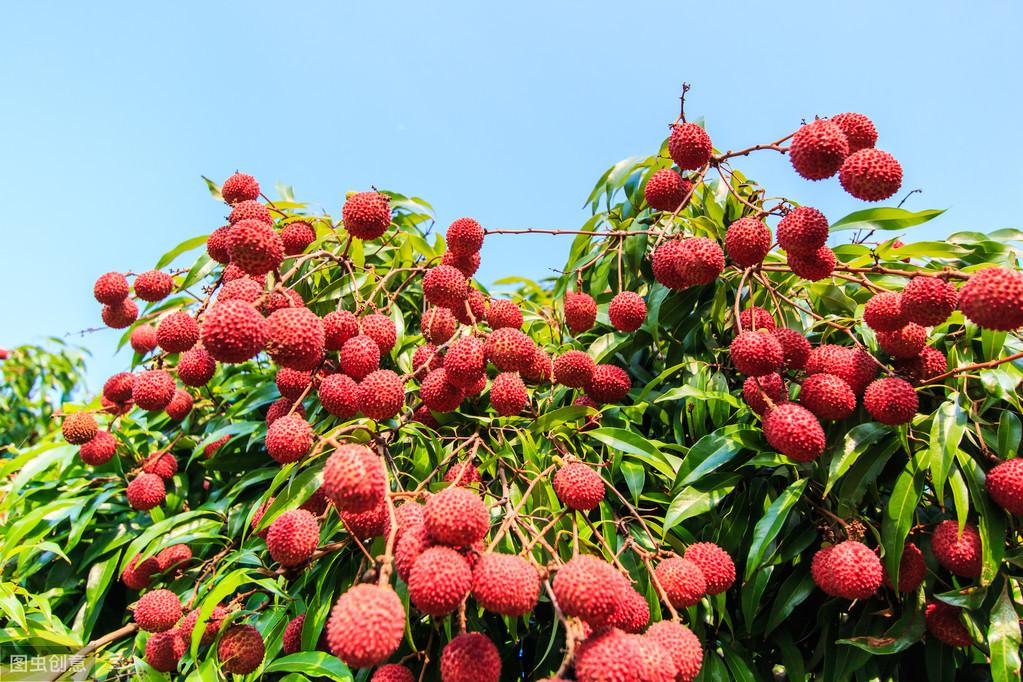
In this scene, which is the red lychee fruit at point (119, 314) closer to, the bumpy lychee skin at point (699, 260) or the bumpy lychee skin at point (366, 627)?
the bumpy lychee skin at point (366, 627)

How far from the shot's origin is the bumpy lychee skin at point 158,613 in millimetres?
1765

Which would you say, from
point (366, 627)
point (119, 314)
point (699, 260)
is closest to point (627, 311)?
point (699, 260)

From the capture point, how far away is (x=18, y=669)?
1.88 meters

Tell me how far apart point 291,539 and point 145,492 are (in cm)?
107

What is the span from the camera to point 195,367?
78.6 inches

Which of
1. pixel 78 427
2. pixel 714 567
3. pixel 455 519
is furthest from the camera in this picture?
pixel 78 427

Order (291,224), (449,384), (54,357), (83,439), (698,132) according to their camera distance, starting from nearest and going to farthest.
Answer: (449,384), (698,132), (291,224), (83,439), (54,357)

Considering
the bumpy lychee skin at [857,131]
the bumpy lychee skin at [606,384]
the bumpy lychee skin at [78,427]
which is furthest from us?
the bumpy lychee skin at [78,427]

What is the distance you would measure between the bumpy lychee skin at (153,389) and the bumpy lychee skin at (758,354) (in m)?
1.76

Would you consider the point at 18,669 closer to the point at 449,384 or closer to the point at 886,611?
the point at 449,384

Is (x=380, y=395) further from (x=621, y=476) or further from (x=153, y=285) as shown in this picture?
(x=153, y=285)

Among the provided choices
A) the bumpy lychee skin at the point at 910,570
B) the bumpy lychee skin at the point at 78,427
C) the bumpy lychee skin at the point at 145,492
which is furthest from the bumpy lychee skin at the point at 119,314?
the bumpy lychee skin at the point at 910,570

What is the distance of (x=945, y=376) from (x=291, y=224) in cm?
192

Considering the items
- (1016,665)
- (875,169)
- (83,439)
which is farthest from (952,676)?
(83,439)
